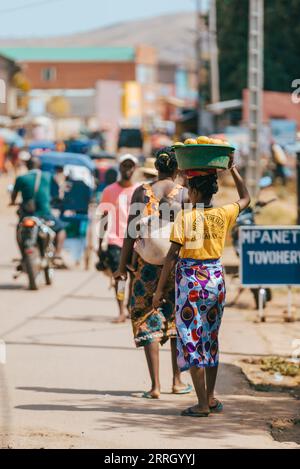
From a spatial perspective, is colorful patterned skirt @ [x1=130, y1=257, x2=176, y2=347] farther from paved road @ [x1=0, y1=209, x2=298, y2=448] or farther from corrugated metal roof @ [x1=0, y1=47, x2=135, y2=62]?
corrugated metal roof @ [x1=0, y1=47, x2=135, y2=62]

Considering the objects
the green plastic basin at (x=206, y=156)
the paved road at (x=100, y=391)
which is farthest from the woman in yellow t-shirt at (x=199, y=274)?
the paved road at (x=100, y=391)

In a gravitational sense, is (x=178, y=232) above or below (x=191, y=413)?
above

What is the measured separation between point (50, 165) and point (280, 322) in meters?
11.4

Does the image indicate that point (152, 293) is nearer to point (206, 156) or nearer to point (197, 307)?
point (197, 307)

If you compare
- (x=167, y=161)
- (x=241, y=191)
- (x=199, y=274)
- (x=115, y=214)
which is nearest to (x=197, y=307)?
(x=199, y=274)

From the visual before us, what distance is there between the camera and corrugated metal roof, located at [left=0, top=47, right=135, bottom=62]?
15812cm

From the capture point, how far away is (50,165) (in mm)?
24484

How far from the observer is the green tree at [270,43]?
53.8m

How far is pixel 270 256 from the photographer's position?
43.7 feet

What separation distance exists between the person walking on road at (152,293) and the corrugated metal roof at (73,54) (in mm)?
146835

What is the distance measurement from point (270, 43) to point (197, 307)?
47919 mm

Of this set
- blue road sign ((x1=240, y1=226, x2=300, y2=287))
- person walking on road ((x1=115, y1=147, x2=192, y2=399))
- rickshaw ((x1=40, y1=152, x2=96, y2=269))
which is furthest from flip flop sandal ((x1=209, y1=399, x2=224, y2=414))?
rickshaw ((x1=40, y1=152, x2=96, y2=269))

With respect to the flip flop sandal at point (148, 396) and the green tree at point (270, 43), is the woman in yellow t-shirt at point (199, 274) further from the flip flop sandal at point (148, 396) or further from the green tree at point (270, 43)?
the green tree at point (270, 43)

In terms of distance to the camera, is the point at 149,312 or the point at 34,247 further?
the point at 34,247
